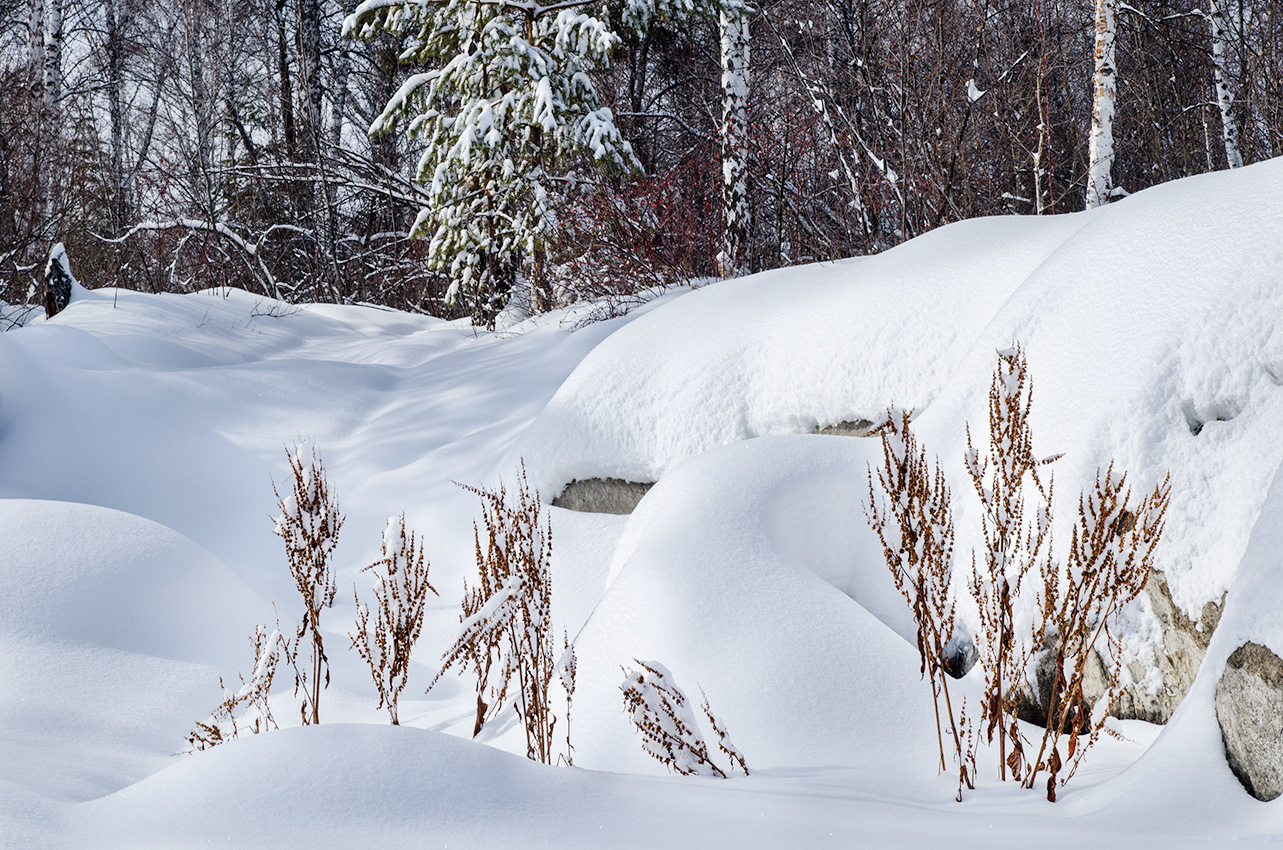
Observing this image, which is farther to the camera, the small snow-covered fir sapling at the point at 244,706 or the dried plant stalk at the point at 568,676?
the small snow-covered fir sapling at the point at 244,706

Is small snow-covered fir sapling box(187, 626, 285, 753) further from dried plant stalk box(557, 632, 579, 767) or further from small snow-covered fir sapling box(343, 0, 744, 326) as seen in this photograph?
small snow-covered fir sapling box(343, 0, 744, 326)

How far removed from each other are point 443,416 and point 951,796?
431cm

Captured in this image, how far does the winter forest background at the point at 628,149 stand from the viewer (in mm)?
7199

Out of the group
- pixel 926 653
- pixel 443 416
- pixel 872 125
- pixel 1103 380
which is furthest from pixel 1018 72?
pixel 926 653

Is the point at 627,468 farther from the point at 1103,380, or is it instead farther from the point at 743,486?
the point at 1103,380

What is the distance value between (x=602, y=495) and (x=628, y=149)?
456 centimetres

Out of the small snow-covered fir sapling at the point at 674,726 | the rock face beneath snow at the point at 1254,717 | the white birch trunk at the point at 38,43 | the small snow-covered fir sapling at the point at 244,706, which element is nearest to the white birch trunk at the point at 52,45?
the white birch trunk at the point at 38,43

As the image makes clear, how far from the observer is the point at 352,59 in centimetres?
1476

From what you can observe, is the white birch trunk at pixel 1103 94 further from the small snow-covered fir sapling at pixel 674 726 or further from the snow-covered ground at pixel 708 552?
the small snow-covered fir sapling at pixel 674 726

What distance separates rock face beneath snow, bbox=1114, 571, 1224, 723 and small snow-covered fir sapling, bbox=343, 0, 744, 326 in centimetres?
630

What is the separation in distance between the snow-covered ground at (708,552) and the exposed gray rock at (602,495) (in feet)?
0.20

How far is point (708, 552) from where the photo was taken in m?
2.77

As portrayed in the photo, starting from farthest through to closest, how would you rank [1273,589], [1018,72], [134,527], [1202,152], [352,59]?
[352,59] → [1202,152] → [1018,72] → [134,527] → [1273,589]

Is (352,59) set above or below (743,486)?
above
